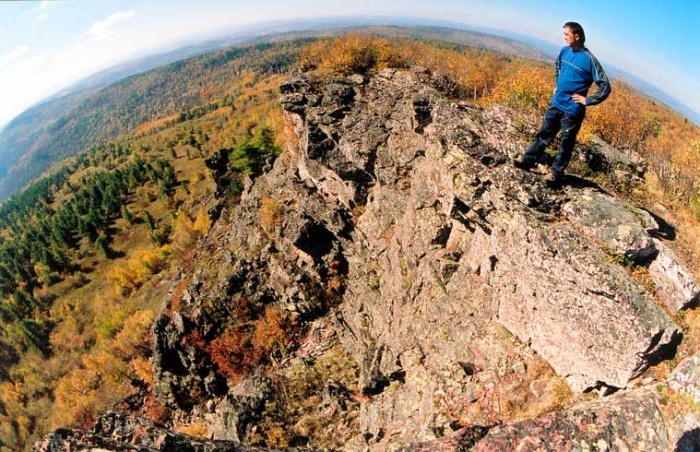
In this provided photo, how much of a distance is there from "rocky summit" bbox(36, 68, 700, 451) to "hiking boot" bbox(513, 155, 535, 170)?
18.8 inches

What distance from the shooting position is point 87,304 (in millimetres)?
100312

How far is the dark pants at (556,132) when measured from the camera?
482 inches

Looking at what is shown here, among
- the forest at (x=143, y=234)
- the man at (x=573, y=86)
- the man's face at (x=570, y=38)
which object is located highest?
the man's face at (x=570, y=38)

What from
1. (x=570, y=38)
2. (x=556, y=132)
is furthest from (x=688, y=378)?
(x=570, y=38)

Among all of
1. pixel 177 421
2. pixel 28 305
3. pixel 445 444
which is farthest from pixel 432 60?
pixel 28 305

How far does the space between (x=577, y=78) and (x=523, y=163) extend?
4.11 metres

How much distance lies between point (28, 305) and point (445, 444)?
13940cm

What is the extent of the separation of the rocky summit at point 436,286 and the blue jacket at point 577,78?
138 inches

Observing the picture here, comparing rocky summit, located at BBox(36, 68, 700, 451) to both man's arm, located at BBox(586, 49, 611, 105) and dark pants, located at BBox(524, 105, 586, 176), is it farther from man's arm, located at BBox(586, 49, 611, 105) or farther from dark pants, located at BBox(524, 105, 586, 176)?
man's arm, located at BBox(586, 49, 611, 105)

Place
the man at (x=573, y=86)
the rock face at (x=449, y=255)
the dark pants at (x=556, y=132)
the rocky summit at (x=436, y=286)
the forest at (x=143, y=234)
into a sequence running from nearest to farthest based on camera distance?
the man at (x=573, y=86)
the rocky summit at (x=436, y=286)
the dark pants at (x=556, y=132)
the rock face at (x=449, y=255)
the forest at (x=143, y=234)

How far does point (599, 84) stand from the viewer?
1129cm

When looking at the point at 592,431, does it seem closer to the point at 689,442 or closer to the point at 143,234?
the point at 689,442

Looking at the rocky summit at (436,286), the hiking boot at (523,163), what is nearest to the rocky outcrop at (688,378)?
the rocky summit at (436,286)

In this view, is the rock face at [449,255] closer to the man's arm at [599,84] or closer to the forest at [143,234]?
the man's arm at [599,84]
